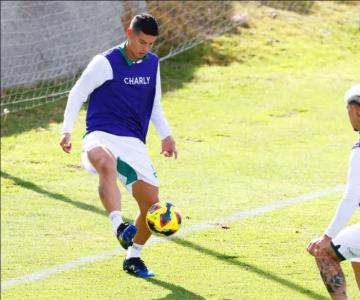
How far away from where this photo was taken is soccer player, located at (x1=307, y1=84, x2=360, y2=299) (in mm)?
6523

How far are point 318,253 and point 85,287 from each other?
239 cm

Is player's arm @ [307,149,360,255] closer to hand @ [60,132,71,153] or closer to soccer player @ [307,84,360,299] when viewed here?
soccer player @ [307,84,360,299]

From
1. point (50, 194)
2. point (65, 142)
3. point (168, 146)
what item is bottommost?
point (50, 194)

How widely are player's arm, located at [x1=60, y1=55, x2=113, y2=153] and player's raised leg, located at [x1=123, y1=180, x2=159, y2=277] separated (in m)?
0.71

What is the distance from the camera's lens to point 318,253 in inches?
265

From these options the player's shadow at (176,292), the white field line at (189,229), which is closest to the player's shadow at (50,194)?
the white field line at (189,229)

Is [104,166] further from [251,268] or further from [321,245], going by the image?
[321,245]

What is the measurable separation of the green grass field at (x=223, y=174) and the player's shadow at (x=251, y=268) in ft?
0.03

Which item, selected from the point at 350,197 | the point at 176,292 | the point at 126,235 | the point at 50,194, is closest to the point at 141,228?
the point at 176,292

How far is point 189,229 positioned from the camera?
1016 centimetres

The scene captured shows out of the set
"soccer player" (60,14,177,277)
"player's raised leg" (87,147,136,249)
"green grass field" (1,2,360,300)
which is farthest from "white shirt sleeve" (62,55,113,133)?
"green grass field" (1,2,360,300)

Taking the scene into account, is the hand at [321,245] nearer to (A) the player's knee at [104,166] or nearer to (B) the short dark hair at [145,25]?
(A) the player's knee at [104,166]

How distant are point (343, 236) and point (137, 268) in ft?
8.02

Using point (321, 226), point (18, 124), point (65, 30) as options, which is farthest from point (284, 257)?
point (65, 30)
